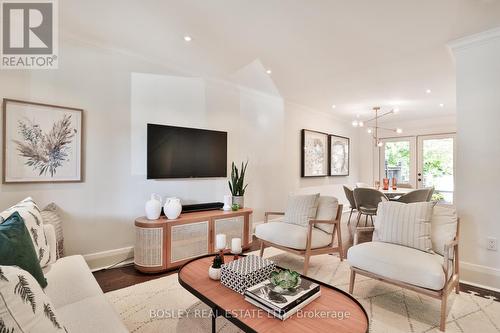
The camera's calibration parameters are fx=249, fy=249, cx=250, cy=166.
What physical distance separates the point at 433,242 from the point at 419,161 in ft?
17.4

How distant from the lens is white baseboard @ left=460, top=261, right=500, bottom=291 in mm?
2452

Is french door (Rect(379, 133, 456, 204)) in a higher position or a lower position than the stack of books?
higher

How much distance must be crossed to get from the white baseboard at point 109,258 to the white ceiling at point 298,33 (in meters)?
2.43

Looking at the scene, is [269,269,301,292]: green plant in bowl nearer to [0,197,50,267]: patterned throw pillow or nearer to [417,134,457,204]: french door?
[0,197,50,267]: patterned throw pillow

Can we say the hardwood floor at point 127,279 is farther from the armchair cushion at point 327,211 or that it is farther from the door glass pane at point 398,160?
the door glass pane at point 398,160

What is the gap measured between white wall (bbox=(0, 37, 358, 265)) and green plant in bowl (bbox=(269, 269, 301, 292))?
2.32 m

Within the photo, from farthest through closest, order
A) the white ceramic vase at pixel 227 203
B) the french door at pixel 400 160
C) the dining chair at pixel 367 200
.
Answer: the french door at pixel 400 160 < the dining chair at pixel 367 200 < the white ceramic vase at pixel 227 203

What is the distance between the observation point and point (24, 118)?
2443 millimetres

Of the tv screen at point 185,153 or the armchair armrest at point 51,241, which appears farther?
the tv screen at point 185,153

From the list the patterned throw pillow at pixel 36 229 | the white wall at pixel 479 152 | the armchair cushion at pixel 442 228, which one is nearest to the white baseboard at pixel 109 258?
the patterned throw pillow at pixel 36 229

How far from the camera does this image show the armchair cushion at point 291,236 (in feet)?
8.66

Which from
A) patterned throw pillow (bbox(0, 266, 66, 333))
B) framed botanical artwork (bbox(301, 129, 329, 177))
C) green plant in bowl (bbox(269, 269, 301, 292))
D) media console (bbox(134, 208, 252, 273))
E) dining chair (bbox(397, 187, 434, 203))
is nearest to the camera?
patterned throw pillow (bbox(0, 266, 66, 333))

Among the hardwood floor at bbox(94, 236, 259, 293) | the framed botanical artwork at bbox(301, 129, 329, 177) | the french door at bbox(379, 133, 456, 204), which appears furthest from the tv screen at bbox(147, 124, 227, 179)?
the french door at bbox(379, 133, 456, 204)

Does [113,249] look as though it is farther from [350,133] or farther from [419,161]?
[419,161]
